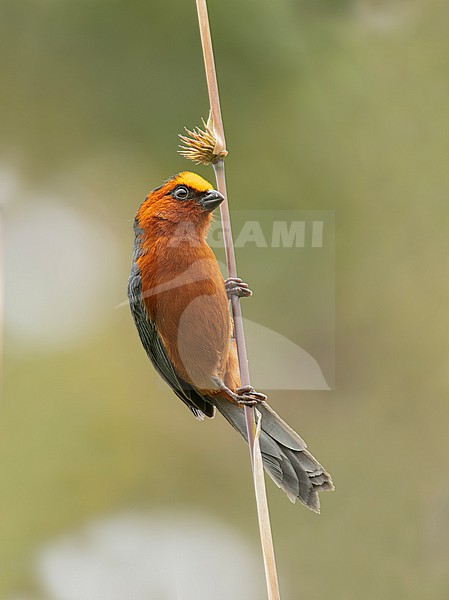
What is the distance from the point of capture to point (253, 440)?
820mm

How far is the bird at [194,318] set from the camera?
84cm

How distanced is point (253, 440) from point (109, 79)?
0.80 meters

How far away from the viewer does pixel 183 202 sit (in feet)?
2.71

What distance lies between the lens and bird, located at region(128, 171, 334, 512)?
839 mm

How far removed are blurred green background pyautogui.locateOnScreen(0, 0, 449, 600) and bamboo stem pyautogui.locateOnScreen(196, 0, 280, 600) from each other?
285 millimetres

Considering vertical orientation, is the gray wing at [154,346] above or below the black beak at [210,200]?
below

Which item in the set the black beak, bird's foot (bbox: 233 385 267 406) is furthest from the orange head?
bird's foot (bbox: 233 385 267 406)

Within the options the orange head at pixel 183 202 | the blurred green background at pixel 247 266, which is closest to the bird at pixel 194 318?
the orange head at pixel 183 202

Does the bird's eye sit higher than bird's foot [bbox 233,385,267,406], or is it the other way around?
the bird's eye

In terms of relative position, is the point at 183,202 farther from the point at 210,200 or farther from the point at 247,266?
the point at 247,266

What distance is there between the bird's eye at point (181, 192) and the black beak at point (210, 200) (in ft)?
0.06

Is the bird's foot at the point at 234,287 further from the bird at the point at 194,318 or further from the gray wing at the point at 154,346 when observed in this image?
the gray wing at the point at 154,346

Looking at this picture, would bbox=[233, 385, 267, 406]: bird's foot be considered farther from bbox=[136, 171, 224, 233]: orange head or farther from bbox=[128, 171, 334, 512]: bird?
bbox=[136, 171, 224, 233]: orange head

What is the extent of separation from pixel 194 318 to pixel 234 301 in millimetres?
60
